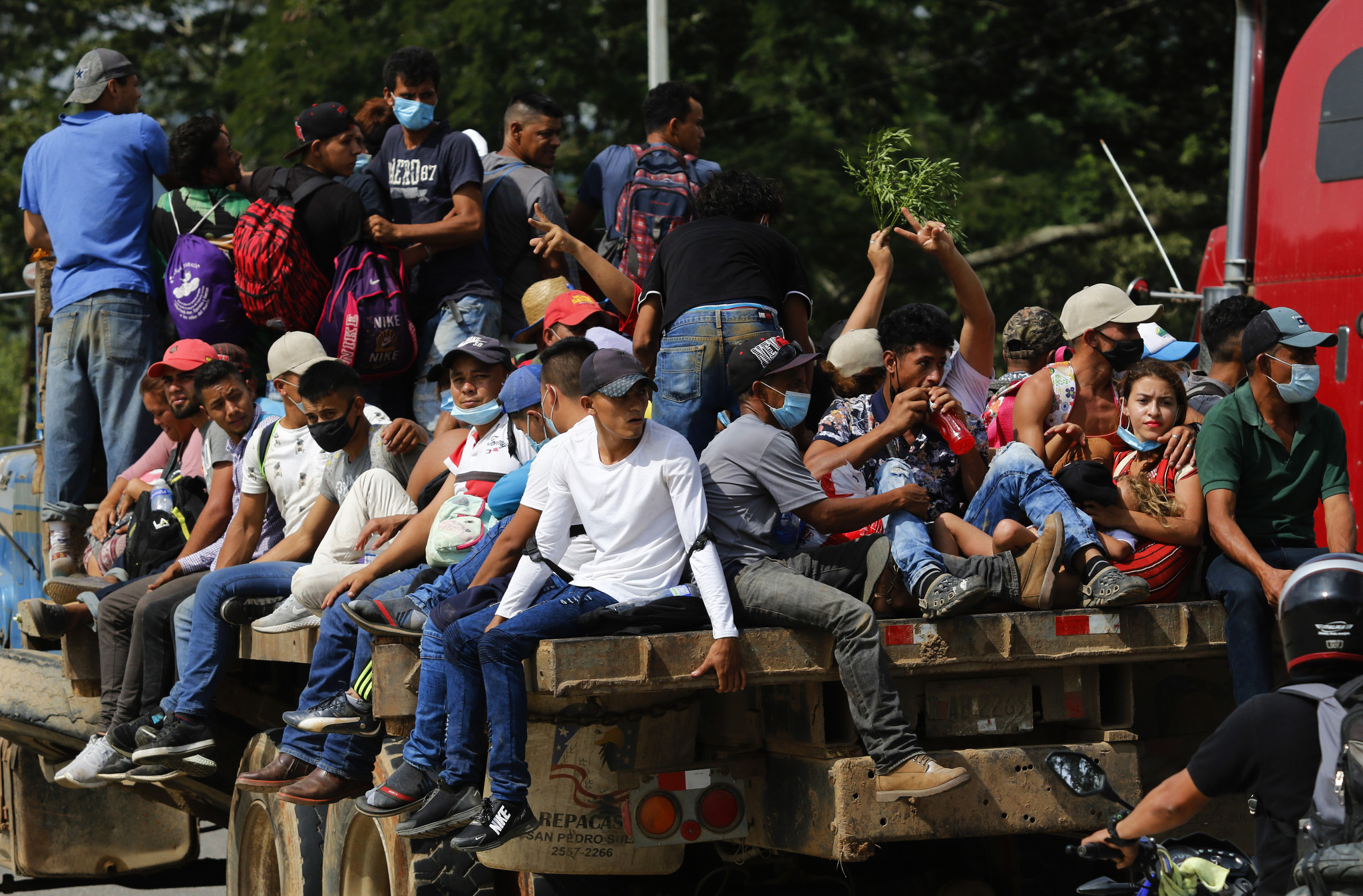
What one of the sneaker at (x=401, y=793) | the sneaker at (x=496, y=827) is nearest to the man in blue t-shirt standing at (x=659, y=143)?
the sneaker at (x=401, y=793)

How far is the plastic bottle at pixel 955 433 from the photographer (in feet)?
18.6

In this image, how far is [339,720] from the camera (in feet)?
19.0

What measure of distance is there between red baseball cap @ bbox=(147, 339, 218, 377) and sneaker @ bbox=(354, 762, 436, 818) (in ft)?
10.6

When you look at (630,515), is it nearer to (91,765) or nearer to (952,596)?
(952,596)

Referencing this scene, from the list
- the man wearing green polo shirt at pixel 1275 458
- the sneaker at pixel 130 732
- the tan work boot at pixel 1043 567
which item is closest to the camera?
the tan work boot at pixel 1043 567

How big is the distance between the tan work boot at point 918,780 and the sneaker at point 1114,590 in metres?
0.68

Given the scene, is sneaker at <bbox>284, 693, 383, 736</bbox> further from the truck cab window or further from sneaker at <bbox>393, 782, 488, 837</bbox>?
the truck cab window

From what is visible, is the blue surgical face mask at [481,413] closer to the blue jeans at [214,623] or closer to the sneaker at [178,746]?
the blue jeans at [214,623]

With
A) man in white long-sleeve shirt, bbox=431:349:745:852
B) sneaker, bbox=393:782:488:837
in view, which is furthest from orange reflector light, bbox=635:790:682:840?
sneaker, bbox=393:782:488:837

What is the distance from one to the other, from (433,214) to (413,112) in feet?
1.60

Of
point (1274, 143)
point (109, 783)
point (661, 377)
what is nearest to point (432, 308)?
point (661, 377)

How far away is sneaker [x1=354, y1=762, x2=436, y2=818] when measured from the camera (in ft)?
16.8

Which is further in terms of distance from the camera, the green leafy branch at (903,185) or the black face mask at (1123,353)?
the green leafy branch at (903,185)

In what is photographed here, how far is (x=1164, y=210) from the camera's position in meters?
21.1
